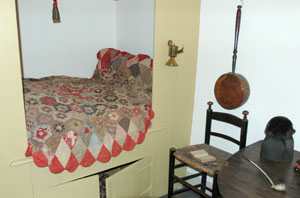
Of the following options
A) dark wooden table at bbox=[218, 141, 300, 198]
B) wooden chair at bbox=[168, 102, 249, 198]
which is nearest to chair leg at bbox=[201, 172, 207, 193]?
wooden chair at bbox=[168, 102, 249, 198]

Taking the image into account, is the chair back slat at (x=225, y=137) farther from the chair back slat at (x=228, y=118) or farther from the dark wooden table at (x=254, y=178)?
the dark wooden table at (x=254, y=178)

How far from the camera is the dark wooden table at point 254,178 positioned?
45.1 inches

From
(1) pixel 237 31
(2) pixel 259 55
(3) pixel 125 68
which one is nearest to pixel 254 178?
(2) pixel 259 55

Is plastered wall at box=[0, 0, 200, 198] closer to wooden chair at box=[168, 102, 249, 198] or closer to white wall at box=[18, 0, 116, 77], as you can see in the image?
wooden chair at box=[168, 102, 249, 198]

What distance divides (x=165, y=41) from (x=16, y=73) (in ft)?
3.70

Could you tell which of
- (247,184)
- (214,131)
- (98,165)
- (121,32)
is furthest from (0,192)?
(121,32)

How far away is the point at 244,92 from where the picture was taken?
1907mm

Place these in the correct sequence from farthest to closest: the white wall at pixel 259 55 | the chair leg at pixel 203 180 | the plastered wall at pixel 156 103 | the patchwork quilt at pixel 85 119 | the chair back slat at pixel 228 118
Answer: the chair leg at pixel 203 180 → the chair back slat at pixel 228 118 → the white wall at pixel 259 55 → the patchwork quilt at pixel 85 119 → the plastered wall at pixel 156 103

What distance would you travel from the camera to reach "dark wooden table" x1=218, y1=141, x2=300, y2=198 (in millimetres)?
1146

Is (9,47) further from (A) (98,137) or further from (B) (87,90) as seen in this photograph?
(B) (87,90)

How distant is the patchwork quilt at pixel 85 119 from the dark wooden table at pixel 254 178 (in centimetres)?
83

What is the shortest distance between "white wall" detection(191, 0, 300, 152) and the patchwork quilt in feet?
2.01

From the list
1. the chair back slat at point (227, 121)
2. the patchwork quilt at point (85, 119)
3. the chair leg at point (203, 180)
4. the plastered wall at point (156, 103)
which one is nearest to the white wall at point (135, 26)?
the patchwork quilt at point (85, 119)

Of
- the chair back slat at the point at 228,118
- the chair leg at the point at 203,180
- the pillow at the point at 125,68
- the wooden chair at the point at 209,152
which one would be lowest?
the chair leg at the point at 203,180
